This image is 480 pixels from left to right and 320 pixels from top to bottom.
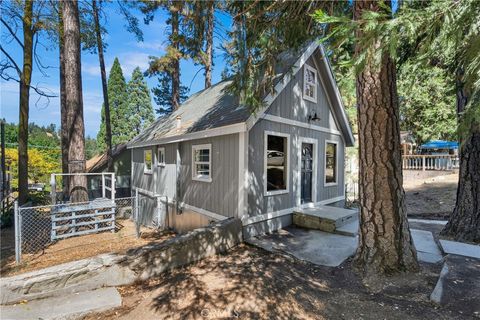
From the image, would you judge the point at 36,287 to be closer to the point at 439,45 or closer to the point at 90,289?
the point at 90,289

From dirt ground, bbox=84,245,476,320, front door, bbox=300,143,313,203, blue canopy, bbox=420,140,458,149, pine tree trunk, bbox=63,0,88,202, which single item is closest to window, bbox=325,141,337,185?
front door, bbox=300,143,313,203

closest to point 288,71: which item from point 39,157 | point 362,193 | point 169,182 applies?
point 362,193

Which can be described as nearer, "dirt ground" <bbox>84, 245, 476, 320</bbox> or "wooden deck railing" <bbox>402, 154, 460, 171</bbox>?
"dirt ground" <bbox>84, 245, 476, 320</bbox>

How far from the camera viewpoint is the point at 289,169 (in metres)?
7.48

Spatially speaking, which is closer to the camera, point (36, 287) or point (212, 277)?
point (36, 287)

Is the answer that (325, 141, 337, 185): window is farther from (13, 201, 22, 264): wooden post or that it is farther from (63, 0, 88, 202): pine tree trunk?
(13, 201, 22, 264): wooden post

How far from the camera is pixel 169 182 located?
1000cm

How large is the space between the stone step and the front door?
55 centimetres

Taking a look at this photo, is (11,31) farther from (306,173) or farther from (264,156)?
(306,173)

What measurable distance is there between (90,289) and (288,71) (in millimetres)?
6156

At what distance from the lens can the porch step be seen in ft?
22.1

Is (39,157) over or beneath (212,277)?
over

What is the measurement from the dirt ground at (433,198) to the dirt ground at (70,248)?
9.22 metres

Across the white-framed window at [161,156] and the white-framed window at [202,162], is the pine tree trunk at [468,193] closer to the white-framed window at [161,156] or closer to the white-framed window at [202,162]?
the white-framed window at [202,162]
